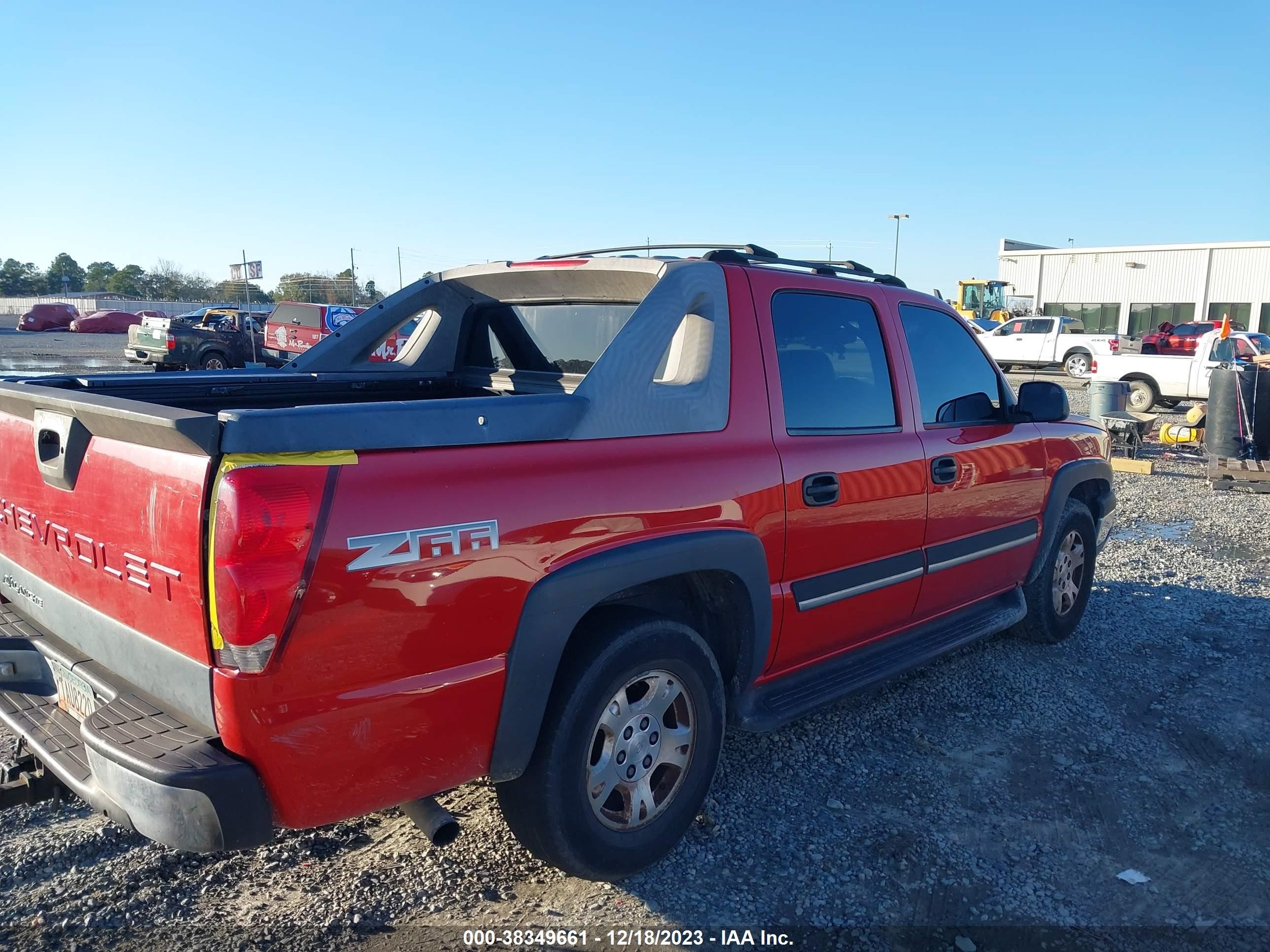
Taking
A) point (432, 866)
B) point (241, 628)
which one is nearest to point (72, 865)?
point (432, 866)

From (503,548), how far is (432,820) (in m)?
0.77

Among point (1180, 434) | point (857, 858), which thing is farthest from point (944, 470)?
point (1180, 434)

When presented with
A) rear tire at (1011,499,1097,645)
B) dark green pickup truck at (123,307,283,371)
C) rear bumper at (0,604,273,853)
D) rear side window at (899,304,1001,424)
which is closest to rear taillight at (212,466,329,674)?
rear bumper at (0,604,273,853)

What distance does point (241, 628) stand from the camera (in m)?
2.02

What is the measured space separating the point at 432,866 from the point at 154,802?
1.13 metres

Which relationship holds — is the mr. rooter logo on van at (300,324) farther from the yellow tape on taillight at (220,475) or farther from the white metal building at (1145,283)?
the white metal building at (1145,283)

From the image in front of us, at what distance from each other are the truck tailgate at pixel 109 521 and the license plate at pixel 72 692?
0.08 meters

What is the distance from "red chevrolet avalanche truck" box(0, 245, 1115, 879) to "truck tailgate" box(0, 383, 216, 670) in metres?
0.01

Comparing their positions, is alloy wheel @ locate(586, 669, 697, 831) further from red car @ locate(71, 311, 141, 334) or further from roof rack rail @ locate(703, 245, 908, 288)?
red car @ locate(71, 311, 141, 334)

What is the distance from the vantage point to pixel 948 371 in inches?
171

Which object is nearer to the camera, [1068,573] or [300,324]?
[1068,573]

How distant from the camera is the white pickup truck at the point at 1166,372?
16938 millimetres

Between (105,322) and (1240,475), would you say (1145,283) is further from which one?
(105,322)

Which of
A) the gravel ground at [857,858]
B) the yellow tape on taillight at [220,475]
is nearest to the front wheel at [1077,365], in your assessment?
the gravel ground at [857,858]
